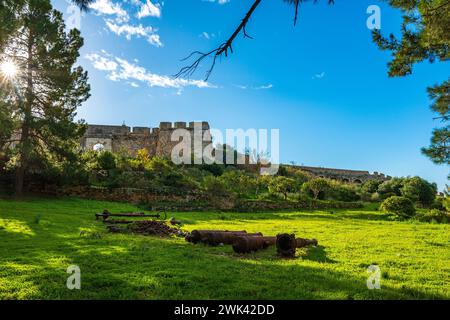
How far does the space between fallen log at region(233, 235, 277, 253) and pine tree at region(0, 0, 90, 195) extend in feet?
56.7

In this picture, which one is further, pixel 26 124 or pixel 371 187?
pixel 371 187

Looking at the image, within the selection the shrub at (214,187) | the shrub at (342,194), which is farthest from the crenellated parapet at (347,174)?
the shrub at (214,187)

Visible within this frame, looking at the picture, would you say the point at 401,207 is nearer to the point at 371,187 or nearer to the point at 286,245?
the point at 286,245

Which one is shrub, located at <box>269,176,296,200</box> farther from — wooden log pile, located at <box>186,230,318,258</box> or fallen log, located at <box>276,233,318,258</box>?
fallen log, located at <box>276,233,318,258</box>

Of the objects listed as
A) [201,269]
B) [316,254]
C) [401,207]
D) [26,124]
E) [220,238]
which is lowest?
[316,254]

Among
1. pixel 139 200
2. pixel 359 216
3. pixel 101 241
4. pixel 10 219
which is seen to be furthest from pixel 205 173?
pixel 101 241

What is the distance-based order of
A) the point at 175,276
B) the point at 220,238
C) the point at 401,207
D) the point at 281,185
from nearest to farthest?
1. the point at 175,276
2. the point at 220,238
3. the point at 401,207
4. the point at 281,185

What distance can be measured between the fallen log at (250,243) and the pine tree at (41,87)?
56.7 ft

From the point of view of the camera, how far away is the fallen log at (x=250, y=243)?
8.66 meters

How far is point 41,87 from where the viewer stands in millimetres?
22828

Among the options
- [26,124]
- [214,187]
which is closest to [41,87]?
[26,124]

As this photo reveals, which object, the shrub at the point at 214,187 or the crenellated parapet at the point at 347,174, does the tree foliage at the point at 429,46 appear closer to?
the shrub at the point at 214,187

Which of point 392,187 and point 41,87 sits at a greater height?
point 41,87

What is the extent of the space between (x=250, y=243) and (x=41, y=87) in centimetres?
1984
